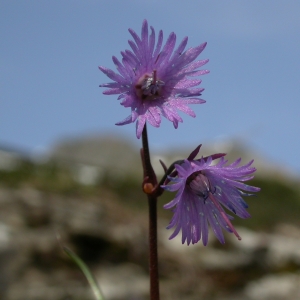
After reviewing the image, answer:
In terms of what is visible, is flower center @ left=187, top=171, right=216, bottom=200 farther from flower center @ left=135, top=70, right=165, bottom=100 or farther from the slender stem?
flower center @ left=135, top=70, right=165, bottom=100

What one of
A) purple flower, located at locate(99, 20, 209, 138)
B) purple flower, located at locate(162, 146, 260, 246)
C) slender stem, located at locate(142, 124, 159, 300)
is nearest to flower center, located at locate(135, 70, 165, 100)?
purple flower, located at locate(99, 20, 209, 138)

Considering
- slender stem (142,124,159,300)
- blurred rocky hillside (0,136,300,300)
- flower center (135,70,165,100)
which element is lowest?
blurred rocky hillside (0,136,300,300)

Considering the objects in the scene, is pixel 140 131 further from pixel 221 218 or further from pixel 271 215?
pixel 271 215

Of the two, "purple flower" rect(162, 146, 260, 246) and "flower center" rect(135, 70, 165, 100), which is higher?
"flower center" rect(135, 70, 165, 100)

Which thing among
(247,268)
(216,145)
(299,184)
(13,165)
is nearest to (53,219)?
(247,268)

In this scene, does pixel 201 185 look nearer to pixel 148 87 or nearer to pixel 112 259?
pixel 148 87

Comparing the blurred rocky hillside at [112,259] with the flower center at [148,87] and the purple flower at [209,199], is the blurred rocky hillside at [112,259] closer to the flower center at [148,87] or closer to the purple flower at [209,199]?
the purple flower at [209,199]

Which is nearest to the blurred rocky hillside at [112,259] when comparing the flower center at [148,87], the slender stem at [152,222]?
the slender stem at [152,222]
